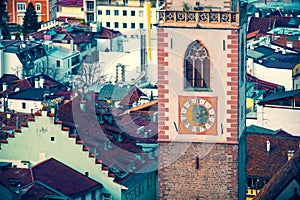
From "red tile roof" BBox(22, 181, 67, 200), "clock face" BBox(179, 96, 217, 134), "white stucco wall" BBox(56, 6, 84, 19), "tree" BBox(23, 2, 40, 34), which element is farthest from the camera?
"white stucco wall" BBox(56, 6, 84, 19)

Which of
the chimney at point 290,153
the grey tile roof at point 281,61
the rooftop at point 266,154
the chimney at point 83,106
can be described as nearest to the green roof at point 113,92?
the grey tile roof at point 281,61

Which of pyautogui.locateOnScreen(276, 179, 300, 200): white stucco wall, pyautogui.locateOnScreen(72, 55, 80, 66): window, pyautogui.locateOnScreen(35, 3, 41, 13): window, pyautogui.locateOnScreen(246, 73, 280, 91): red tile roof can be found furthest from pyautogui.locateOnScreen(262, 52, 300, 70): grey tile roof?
pyautogui.locateOnScreen(35, 3, 41, 13): window

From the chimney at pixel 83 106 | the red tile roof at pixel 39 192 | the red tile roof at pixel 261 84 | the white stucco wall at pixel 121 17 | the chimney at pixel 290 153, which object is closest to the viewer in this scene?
the red tile roof at pixel 39 192

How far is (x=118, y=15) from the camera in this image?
438 ft

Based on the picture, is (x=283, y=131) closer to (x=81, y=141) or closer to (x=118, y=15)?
(x=81, y=141)

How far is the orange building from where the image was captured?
5586 inches

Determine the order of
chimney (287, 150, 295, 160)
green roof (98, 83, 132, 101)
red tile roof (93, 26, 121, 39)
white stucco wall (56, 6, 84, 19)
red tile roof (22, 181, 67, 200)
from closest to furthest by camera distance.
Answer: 1. red tile roof (22, 181, 67, 200)
2. chimney (287, 150, 295, 160)
3. green roof (98, 83, 132, 101)
4. red tile roof (93, 26, 121, 39)
5. white stucco wall (56, 6, 84, 19)

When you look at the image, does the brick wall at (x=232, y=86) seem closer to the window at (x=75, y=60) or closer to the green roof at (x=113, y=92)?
the green roof at (x=113, y=92)

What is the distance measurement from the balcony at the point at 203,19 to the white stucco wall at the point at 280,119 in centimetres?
2461

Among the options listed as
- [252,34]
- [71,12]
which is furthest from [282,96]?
[71,12]

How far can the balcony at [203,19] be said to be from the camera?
51.2 m

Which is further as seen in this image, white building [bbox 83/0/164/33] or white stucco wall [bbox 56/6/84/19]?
white stucco wall [bbox 56/6/84/19]

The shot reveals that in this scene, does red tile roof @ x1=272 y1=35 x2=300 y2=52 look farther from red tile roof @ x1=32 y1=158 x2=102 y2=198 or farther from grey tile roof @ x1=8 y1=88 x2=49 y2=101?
red tile roof @ x1=32 y1=158 x2=102 y2=198

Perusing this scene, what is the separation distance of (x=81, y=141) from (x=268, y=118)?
16.2 m
